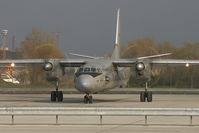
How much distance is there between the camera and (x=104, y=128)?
13.7 metres

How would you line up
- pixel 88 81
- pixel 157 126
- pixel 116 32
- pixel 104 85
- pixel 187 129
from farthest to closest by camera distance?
pixel 116 32
pixel 104 85
pixel 88 81
pixel 157 126
pixel 187 129

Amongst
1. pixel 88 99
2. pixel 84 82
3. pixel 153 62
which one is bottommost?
pixel 88 99

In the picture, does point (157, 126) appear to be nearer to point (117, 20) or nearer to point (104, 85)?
point (104, 85)

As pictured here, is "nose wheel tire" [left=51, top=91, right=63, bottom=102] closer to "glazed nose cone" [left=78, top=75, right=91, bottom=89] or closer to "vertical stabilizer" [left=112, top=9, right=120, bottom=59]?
"glazed nose cone" [left=78, top=75, right=91, bottom=89]

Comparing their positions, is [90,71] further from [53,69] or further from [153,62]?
[153,62]

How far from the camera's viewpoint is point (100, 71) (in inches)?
1031

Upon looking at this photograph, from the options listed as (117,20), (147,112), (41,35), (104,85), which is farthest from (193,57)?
(147,112)

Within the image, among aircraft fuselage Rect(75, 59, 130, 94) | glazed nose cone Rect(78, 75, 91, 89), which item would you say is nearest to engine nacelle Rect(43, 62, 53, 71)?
aircraft fuselage Rect(75, 59, 130, 94)

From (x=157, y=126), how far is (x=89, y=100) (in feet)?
38.6

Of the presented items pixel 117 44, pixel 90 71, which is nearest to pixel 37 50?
pixel 117 44

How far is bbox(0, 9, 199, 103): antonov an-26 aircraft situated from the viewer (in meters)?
25.1

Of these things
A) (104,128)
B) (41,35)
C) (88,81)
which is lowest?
(104,128)

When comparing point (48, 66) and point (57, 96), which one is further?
point (57, 96)

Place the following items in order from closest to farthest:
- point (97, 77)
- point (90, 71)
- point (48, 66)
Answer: point (97, 77)
point (90, 71)
point (48, 66)
